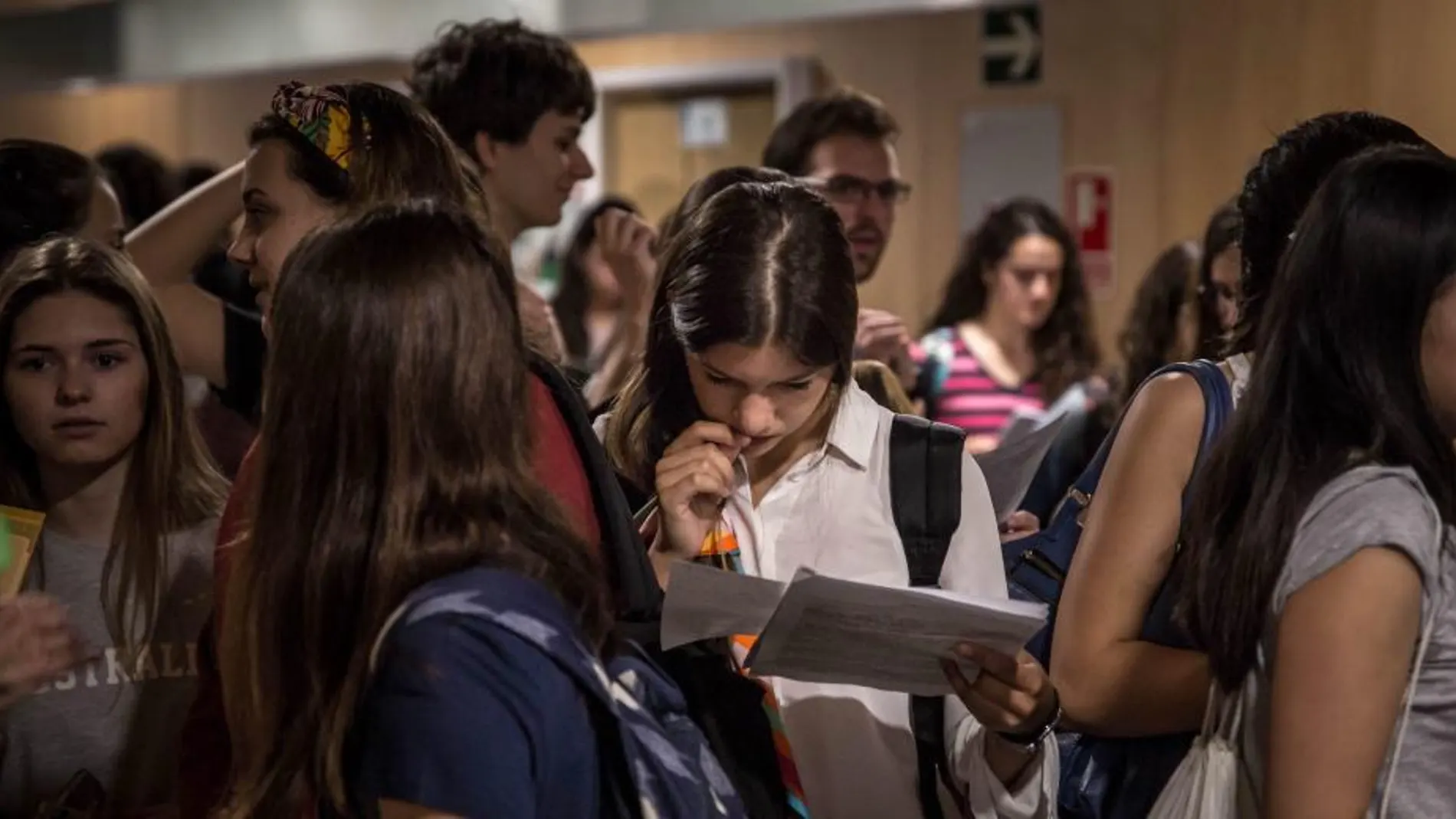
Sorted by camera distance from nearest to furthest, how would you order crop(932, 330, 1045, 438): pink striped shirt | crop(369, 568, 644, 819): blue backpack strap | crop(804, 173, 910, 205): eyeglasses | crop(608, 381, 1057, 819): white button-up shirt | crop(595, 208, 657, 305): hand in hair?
crop(369, 568, 644, 819): blue backpack strap, crop(608, 381, 1057, 819): white button-up shirt, crop(804, 173, 910, 205): eyeglasses, crop(595, 208, 657, 305): hand in hair, crop(932, 330, 1045, 438): pink striped shirt

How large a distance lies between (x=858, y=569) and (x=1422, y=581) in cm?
61

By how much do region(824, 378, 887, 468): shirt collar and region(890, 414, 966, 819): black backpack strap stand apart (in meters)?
0.04

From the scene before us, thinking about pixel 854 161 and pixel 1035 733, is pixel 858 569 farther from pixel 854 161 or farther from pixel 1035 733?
Answer: pixel 854 161

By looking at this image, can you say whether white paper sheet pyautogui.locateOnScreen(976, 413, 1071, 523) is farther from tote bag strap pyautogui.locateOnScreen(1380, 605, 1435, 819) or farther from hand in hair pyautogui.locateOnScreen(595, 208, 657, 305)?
hand in hair pyautogui.locateOnScreen(595, 208, 657, 305)

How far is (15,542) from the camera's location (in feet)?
6.91

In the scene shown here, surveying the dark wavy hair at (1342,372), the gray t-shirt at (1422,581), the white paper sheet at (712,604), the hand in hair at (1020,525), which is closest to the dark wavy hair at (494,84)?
the hand in hair at (1020,525)

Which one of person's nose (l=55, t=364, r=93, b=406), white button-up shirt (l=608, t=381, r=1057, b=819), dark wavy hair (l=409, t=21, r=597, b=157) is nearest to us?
white button-up shirt (l=608, t=381, r=1057, b=819)

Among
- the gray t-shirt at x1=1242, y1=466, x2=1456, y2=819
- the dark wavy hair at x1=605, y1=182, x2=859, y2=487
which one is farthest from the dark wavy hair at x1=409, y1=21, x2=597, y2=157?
the gray t-shirt at x1=1242, y1=466, x2=1456, y2=819

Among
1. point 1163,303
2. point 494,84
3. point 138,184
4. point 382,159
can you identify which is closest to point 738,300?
point 382,159

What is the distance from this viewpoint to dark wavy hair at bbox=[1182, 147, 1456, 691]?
5.32 feet

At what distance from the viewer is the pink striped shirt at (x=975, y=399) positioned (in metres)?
4.73

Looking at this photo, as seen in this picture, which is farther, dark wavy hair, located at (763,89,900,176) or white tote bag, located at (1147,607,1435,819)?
dark wavy hair, located at (763,89,900,176)

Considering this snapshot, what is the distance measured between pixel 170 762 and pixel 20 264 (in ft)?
2.44

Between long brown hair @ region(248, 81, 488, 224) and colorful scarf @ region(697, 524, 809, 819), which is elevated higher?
long brown hair @ region(248, 81, 488, 224)
